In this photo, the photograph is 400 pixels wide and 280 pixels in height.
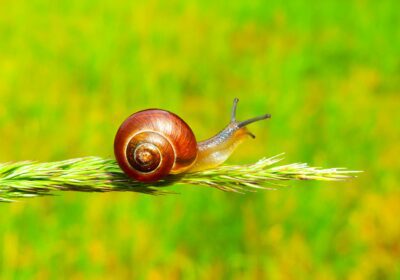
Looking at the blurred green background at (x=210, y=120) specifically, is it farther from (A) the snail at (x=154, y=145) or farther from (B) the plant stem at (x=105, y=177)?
(B) the plant stem at (x=105, y=177)

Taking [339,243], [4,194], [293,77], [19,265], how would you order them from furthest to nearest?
[293,77], [339,243], [19,265], [4,194]

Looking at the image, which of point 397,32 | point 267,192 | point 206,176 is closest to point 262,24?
point 397,32

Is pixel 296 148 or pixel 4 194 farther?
pixel 296 148

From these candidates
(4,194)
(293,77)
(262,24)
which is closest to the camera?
(4,194)

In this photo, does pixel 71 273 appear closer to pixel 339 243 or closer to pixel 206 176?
pixel 339 243

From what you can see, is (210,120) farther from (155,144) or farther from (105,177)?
(105,177)

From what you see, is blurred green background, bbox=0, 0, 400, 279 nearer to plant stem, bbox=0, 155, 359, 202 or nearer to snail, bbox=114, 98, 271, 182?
snail, bbox=114, 98, 271, 182

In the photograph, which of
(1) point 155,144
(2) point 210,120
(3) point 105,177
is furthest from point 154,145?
(2) point 210,120
